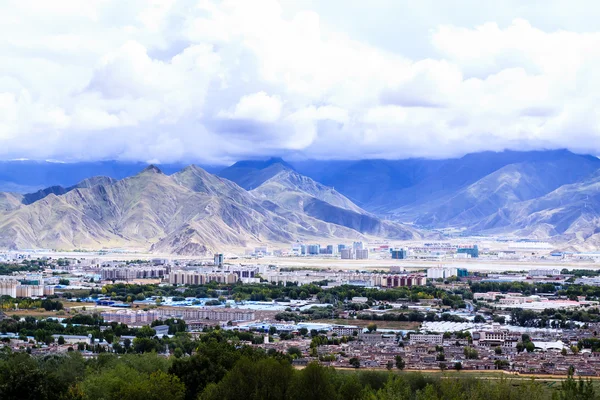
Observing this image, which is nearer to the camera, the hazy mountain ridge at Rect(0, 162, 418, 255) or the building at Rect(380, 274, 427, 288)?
the building at Rect(380, 274, 427, 288)

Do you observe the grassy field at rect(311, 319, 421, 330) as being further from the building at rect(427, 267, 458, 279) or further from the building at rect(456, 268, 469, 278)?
the building at rect(456, 268, 469, 278)

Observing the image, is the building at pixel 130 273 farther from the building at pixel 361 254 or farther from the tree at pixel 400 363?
the tree at pixel 400 363

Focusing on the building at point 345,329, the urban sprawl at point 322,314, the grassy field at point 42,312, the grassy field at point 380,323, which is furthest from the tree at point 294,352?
the grassy field at point 42,312

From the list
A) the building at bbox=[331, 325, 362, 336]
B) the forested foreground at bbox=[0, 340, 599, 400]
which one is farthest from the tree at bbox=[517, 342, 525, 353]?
the forested foreground at bbox=[0, 340, 599, 400]

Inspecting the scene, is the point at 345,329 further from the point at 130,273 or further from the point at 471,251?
the point at 471,251

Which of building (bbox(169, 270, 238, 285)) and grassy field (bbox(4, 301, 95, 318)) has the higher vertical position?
building (bbox(169, 270, 238, 285))

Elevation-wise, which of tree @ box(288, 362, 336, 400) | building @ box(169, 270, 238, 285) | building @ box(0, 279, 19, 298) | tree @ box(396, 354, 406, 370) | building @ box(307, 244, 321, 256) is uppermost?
building @ box(307, 244, 321, 256)

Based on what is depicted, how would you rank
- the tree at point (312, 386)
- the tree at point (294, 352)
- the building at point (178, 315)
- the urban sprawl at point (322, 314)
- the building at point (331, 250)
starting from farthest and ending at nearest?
the building at point (331, 250) < the building at point (178, 315) < the urban sprawl at point (322, 314) < the tree at point (294, 352) < the tree at point (312, 386)

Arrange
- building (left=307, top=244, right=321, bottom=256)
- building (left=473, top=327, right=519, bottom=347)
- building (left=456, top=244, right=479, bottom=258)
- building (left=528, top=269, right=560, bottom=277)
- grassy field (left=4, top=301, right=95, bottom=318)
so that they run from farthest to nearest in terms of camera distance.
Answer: building (left=307, top=244, right=321, bottom=256), building (left=456, top=244, right=479, bottom=258), building (left=528, top=269, right=560, bottom=277), grassy field (left=4, top=301, right=95, bottom=318), building (left=473, top=327, right=519, bottom=347)
